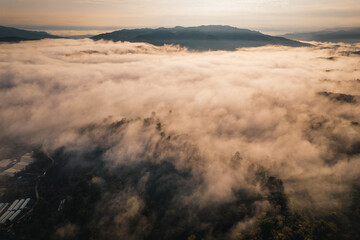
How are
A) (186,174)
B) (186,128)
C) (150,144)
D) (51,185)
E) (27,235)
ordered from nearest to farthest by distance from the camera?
(27,235), (51,185), (186,174), (150,144), (186,128)

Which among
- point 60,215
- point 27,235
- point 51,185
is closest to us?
point 27,235

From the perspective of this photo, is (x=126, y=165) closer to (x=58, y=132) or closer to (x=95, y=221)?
(x=95, y=221)

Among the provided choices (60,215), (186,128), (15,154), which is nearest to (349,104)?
(186,128)

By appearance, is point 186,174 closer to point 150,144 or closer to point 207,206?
point 207,206

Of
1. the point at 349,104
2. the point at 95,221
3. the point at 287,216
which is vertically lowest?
the point at 95,221

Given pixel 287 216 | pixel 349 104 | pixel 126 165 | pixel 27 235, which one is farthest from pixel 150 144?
pixel 349 104

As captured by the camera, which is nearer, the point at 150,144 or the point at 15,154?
the point at 15,154

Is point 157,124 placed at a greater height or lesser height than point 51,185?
greater

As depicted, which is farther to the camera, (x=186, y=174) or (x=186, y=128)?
(x=186, y=128)

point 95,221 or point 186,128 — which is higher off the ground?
point 186,128
